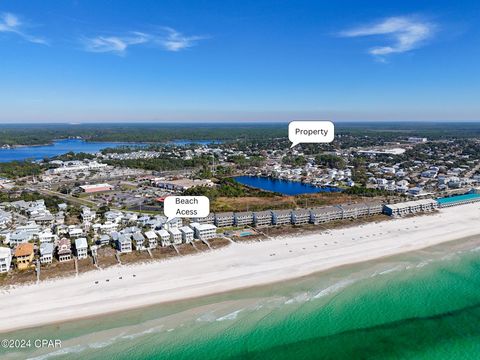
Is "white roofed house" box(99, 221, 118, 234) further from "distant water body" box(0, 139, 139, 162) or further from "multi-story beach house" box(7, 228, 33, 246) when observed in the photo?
"distant water body" box(0, 139, 139, 162)

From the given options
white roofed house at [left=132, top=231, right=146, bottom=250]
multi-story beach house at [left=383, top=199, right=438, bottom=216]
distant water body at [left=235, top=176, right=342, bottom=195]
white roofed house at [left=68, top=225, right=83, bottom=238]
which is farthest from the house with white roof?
distant water body at [left=235, top=176, right=342, bottom=195]

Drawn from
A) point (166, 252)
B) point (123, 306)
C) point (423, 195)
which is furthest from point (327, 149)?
point (123, 306)

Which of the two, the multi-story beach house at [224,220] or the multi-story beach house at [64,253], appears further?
the multi-story beach house at [224,220]

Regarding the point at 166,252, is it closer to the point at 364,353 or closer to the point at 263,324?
the point at 263,324

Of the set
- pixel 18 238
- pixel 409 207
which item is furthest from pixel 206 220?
pixel 409 207

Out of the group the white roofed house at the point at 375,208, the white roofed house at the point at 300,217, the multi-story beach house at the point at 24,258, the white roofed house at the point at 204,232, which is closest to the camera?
the multi-story beach house at the point at 24,258

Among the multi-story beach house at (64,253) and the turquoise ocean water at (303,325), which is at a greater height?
the multi-story beach house at (64,253)

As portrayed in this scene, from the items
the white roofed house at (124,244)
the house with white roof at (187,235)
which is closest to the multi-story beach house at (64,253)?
the white roofed house at (124,244)

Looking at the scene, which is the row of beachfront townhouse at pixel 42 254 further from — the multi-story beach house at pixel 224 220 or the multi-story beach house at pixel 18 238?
the multi-story beach house at pixel 224 220

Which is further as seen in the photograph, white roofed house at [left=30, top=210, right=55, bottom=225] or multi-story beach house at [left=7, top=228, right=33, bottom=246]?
white roofed house at [left=30, top=210, right=55, bottom=225]
